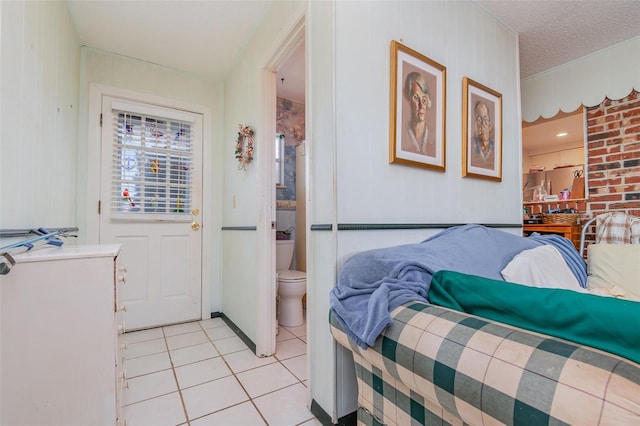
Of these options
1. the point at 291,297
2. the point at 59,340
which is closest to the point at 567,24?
the point at 291,297

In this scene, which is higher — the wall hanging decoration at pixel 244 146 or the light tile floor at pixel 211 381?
the wall hanging decoration at pixel 244 146

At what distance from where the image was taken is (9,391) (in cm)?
86

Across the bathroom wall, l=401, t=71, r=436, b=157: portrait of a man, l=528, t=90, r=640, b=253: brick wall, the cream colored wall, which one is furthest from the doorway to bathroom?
the cream colored wall

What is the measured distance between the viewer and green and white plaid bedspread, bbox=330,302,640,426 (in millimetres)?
490

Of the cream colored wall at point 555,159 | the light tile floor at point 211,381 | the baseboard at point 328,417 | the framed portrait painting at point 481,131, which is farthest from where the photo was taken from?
the cream colored wall at point 555,159

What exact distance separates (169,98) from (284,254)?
190 cm

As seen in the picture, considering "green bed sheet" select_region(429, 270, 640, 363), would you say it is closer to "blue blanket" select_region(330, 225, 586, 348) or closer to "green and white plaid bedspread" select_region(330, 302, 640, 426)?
"green and white plaid bedspread" select_region(330, 302, 640, 426)

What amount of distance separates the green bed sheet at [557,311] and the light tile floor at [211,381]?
1037 millimetres

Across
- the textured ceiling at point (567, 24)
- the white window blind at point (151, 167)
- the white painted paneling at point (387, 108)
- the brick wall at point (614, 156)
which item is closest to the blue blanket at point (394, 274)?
the white painted paneling at point (387, 108)

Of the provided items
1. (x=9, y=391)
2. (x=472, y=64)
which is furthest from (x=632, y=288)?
(x=9, y=391)

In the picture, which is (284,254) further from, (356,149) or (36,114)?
(36,114)

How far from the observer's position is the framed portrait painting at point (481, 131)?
6.39 feet

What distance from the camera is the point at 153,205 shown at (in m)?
2.70

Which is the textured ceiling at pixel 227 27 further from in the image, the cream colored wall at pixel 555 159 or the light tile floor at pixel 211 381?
the cream colored wall at pixel 555 159
